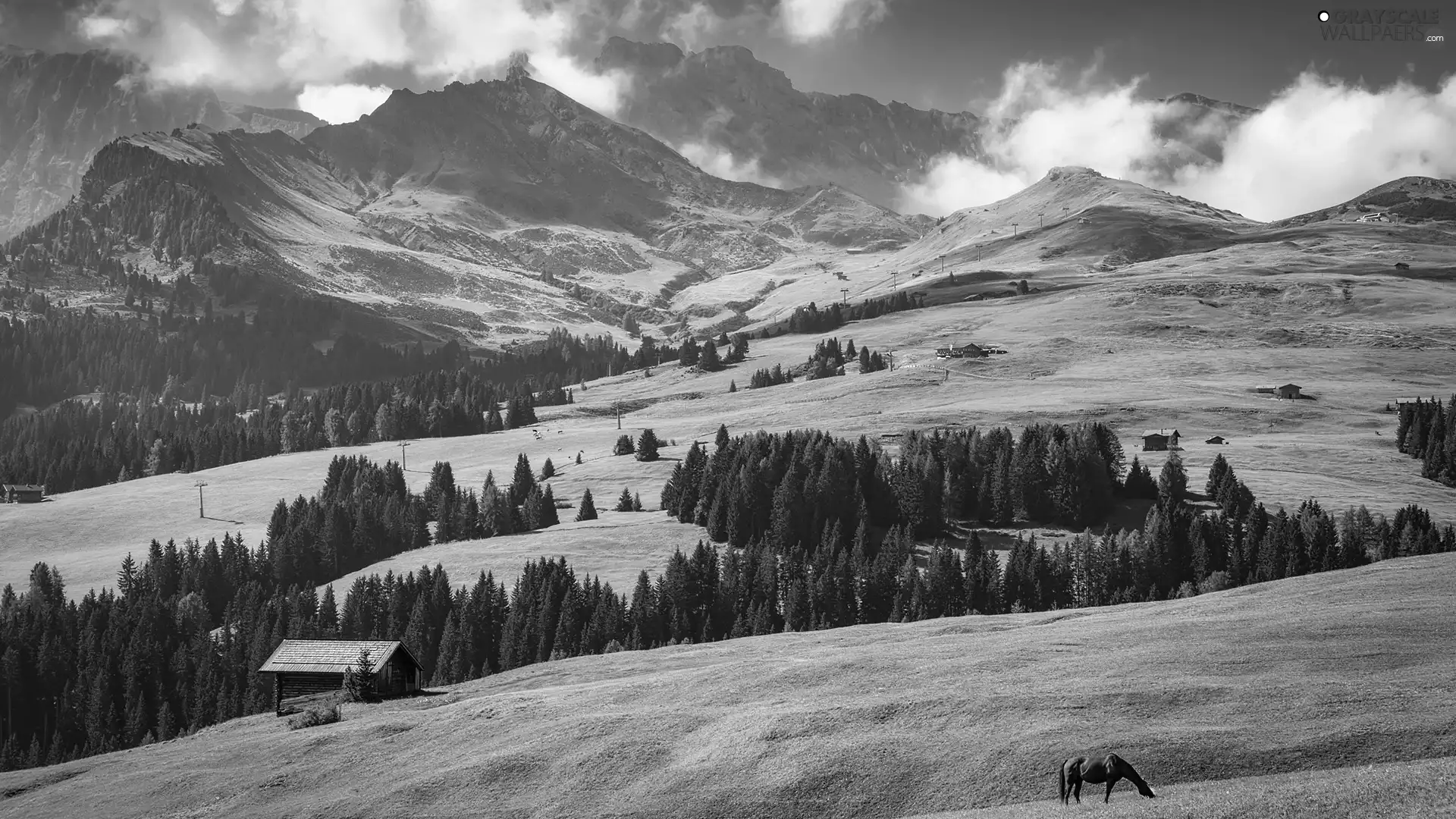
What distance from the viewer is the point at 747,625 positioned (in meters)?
125

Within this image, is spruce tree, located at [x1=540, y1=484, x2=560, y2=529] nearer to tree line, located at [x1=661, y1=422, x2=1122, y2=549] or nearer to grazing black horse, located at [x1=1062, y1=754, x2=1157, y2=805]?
tree line, located at [x1=661, y1=422, x2=1122, y2=549]

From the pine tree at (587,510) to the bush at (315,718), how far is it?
336 ft

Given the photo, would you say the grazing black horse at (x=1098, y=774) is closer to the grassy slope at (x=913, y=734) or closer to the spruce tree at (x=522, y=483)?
the grassy slope at (x=913, y=734)

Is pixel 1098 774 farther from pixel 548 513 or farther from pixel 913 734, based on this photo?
pixel 548 513

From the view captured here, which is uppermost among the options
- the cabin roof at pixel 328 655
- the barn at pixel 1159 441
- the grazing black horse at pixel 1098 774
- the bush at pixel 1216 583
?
the barn at pixel 1159 441

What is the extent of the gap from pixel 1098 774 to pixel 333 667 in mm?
62249

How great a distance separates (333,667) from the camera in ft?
278

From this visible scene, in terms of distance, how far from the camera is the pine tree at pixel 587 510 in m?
176

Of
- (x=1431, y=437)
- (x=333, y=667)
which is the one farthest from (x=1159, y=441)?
(x=333, y=667)

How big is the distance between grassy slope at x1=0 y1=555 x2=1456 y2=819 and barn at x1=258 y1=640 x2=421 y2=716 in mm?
7166

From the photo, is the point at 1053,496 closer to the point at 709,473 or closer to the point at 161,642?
the point at 709,473

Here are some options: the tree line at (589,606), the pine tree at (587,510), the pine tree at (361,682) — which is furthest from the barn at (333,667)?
the pine tree at (587,510)

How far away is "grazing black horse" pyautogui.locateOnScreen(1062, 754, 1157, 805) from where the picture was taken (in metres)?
36.9

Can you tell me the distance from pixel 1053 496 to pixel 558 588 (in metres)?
69.3
